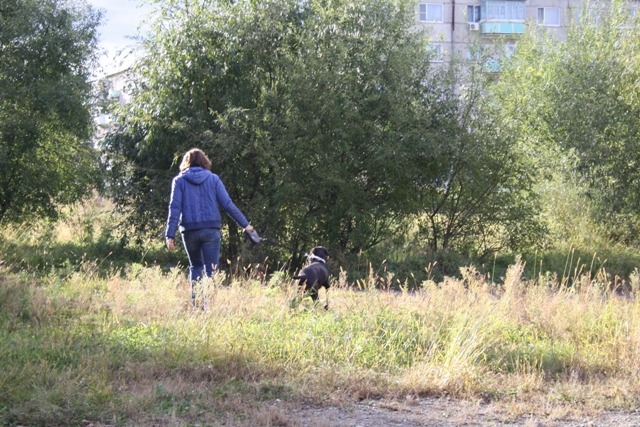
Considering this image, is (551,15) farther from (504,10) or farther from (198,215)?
(198,215)

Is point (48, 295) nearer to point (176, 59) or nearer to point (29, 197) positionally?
point (176, 59)

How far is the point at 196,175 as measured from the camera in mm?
8422

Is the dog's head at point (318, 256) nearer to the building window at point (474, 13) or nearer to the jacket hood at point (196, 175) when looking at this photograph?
the jacket hood at point (196, 175)

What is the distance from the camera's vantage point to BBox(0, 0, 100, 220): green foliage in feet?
51.4

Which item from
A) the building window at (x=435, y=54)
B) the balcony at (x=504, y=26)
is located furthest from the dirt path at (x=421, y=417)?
the balcony at (x=504, y=26)

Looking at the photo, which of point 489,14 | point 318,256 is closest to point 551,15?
point 489,14

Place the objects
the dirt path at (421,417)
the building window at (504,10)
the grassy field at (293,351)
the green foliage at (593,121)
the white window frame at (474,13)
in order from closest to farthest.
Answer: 1. the dirt path at (421,417)
2. the grassy field at (293,351)
3. the green foliage at (593,121)
4. the building window at (504,10)
5. the white window frame at (474,13)

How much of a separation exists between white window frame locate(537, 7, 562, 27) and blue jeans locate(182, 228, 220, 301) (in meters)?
42.4

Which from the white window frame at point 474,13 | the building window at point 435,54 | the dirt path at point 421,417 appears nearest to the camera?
the dirt path at point 421,417

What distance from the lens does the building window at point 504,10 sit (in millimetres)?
43719

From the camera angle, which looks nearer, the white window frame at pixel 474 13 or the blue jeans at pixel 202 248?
the blue jeans at pixel 202 248

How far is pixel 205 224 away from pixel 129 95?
8169mm

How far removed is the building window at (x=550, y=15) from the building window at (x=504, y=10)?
2.30 m

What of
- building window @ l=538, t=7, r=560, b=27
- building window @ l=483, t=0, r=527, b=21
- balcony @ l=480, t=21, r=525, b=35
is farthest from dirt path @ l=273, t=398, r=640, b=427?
building window @ l=538, t=7, r=560, b=27
